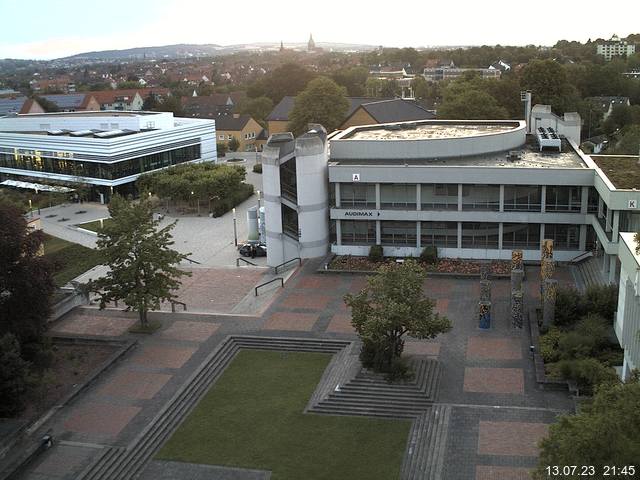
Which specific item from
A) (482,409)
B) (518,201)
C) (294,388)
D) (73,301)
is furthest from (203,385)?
(518,201)

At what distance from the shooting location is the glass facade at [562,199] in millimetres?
39469

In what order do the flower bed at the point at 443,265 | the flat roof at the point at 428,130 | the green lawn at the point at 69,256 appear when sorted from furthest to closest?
the flat roof at the point at 428,130
the green lawn at the point at 69,256
the flower bed at the point at 443,265

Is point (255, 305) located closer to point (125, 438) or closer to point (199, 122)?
point (125, 438)

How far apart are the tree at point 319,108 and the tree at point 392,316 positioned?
54.8 metres

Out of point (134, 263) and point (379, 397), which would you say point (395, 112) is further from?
point (379, 397)

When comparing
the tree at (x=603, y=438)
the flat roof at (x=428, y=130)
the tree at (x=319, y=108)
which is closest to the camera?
the tree at (x=603, y=438)

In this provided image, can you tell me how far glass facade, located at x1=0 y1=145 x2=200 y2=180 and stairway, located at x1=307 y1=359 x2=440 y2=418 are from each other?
4696 centimetres

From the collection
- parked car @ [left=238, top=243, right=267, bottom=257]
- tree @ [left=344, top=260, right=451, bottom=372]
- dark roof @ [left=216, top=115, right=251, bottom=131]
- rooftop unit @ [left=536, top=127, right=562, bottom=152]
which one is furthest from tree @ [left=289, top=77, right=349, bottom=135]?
tree @ [left=344, top=260, right=451, bottom=372]

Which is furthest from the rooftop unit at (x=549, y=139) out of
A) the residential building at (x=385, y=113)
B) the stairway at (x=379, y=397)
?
the residential building at (x=385, y=113)

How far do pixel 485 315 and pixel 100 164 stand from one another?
46812mm

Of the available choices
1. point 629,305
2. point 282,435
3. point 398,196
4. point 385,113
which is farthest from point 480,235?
point 385,113

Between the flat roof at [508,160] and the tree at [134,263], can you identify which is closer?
the tree at [134,263]

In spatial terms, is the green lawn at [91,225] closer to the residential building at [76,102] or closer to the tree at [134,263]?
the tree at [134,263]

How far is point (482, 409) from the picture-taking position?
24.8 m
